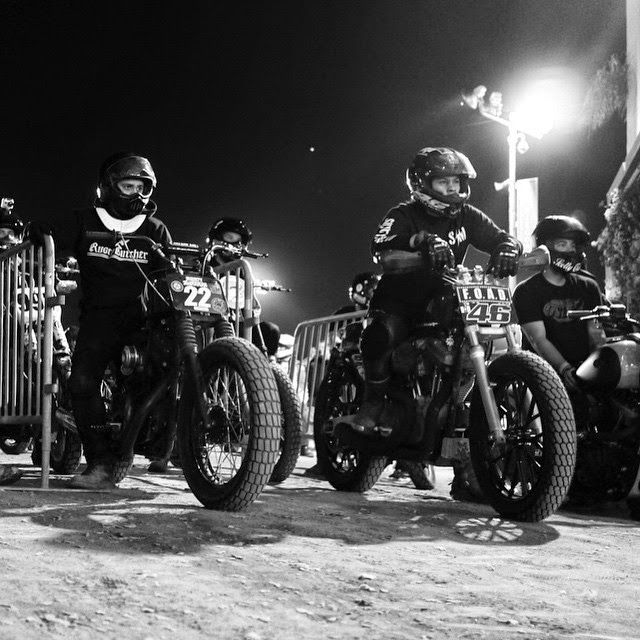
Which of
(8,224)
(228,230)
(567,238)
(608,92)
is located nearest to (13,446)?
(8,224)

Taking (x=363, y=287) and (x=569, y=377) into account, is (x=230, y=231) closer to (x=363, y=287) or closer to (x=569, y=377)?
(x=363, y=287)

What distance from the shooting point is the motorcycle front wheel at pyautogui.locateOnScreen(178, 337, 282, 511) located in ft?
15.0

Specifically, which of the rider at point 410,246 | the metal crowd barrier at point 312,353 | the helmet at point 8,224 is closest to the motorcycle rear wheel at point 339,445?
the rider at point 410,246

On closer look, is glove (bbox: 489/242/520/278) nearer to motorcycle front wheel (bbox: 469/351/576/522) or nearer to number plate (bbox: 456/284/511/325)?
number plate (bbox: 456/284/511/325)

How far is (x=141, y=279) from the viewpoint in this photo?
19.8 ft

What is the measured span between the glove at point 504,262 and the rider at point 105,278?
1.84 meters

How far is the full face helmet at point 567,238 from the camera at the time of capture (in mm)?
6996

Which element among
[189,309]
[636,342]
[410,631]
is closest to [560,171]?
[636,342]

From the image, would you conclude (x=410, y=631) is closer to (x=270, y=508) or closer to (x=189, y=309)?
(x=270, y=508)

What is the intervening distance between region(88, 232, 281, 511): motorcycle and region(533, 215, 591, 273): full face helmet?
2.66m

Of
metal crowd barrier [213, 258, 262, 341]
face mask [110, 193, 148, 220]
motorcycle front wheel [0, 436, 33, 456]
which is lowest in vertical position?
motorcycle front wheel [0, 436, 33, 456]

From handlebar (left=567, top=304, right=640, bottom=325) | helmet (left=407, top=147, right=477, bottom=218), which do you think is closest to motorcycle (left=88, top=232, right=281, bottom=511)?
helmet (left=407, top=147, right=477, bottom=218)

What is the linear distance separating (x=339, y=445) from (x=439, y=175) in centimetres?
189

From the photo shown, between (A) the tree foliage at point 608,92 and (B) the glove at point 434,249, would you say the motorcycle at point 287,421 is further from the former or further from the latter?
(A) the tree foliage at point 608,92
